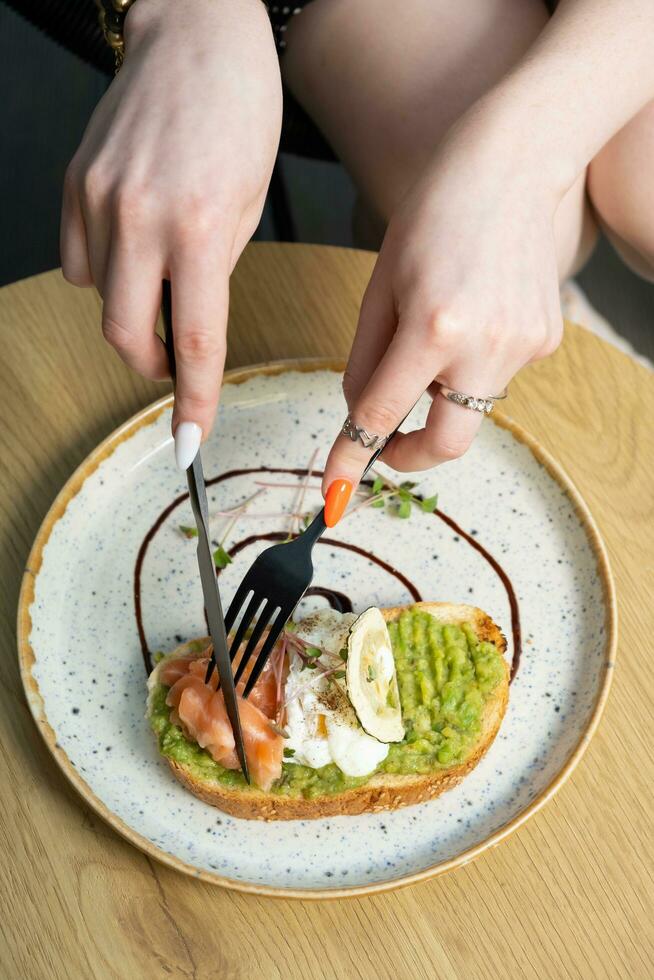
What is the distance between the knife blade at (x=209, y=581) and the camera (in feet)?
3.43

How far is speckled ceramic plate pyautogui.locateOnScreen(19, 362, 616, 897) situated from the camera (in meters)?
1.20

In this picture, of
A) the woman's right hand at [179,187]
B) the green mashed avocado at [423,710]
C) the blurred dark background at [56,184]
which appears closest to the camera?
the woman's right hand at [179,187]

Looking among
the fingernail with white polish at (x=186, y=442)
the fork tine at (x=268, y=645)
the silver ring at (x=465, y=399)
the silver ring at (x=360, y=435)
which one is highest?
the fingernail with white polish at (x=186, y=442)

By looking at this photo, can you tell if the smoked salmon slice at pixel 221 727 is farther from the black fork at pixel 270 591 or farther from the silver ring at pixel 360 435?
the silver ring at pixel 360 435

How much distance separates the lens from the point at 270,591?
4.10 ft

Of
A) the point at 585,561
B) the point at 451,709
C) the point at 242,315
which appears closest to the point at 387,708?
the point at 451,709

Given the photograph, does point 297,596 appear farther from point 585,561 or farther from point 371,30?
point 371,30

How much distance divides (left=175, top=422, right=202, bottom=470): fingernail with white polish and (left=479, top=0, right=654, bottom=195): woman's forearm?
58cm

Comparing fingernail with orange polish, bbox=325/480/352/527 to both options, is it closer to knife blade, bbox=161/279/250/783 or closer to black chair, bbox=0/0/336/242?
knife blade, bbox=161/279/250/783

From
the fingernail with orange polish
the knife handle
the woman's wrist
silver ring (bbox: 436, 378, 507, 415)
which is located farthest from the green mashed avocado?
the woman's wrist

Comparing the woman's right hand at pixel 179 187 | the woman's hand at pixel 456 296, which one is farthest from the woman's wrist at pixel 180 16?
the woman's hand at pixel 456 296

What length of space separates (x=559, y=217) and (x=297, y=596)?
86cm

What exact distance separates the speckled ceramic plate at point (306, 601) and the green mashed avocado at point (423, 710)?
7 cm

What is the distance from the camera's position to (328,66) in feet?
5.31
